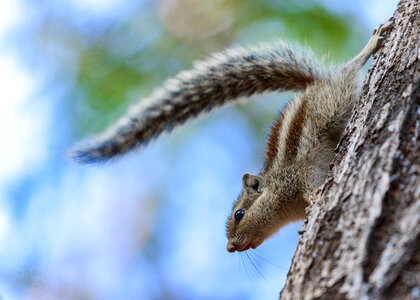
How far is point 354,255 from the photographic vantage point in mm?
1896

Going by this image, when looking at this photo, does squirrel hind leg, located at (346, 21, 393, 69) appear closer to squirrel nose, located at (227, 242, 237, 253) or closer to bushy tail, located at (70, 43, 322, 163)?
bushy tail, located at (70, 43, 322, 163)

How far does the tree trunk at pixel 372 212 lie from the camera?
5.92ft

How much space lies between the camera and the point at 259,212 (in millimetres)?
4227

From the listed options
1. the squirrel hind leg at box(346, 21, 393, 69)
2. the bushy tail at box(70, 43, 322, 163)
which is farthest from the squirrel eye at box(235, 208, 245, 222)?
the squirrel hind leg at box(346, 21, 393, 69)

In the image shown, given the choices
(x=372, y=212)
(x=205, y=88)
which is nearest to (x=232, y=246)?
(x=205, y=88)

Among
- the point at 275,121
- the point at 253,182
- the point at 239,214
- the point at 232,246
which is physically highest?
the point at 275,121

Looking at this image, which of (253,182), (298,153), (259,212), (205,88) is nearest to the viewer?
(298,153)

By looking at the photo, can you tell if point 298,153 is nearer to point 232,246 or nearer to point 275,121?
point 275,121

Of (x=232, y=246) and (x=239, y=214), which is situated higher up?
(x=239, y=214)

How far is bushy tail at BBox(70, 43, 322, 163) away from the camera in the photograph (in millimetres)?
4195

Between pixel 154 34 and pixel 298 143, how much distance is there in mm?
4363

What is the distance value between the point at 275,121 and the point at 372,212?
94.2 inches

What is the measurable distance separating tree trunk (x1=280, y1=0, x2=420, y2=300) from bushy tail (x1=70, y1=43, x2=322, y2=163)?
5.95 feet

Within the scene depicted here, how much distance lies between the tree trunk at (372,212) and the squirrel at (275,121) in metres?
1.32
